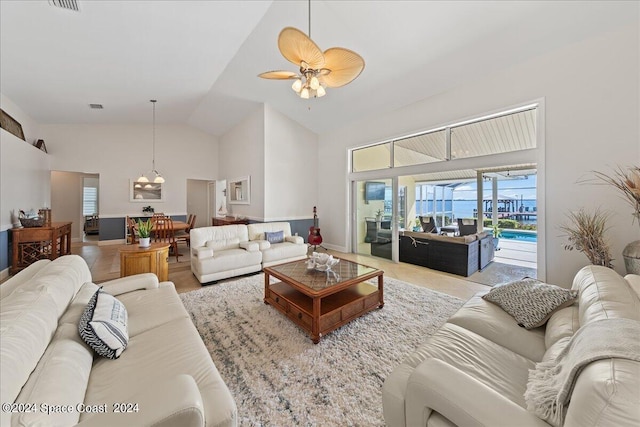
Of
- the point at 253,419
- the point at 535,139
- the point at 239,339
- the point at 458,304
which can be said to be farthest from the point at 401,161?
the point at 253,419

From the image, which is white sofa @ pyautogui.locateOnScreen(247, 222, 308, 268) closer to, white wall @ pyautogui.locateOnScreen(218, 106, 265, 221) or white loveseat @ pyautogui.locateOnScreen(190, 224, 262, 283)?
white loveseat @ pyautogui.locateOnScreen(190, 224, 262, 283)

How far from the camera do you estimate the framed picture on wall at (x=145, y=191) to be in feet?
23.5

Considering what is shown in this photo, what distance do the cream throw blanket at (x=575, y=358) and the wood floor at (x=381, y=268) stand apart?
7.66ft

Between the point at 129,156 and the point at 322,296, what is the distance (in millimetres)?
7795

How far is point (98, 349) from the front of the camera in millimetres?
1298

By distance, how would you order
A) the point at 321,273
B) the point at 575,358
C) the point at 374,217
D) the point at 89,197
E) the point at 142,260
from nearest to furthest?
the point at 575,358
the point at 321,273
the point at 142,260
the point at 374,217
the point at 89,197

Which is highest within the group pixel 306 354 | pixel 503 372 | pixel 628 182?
pixel 628 182

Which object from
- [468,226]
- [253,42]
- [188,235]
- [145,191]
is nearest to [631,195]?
[468,226]

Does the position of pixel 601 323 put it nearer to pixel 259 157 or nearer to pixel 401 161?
pixel 401 161

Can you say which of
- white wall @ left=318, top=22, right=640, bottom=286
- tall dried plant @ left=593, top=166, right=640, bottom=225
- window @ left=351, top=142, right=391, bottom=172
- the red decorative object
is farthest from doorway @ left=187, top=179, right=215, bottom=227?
tall dried plant @ left=593, top=166, right=640, bottom=225

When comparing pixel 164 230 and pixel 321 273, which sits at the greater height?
pixel 164 230

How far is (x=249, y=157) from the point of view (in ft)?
21.0

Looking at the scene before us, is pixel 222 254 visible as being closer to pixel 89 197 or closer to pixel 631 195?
pixel 631 195

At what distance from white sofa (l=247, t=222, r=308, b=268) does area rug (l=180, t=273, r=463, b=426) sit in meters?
1.15
